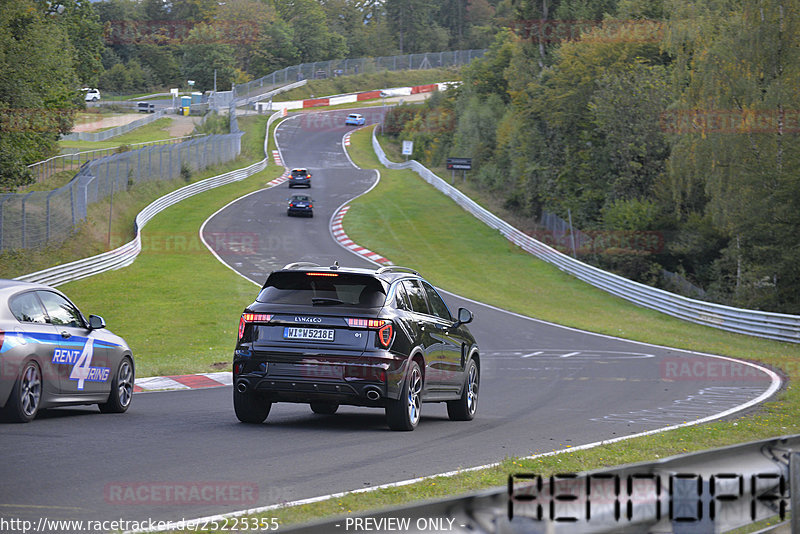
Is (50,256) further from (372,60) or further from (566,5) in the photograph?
(372,60)

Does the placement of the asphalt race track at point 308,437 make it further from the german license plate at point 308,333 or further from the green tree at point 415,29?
the green tree at point 415,29

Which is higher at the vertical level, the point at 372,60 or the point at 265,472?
the point at 372,60

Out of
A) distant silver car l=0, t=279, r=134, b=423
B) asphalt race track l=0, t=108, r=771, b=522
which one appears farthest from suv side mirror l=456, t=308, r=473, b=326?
distant silver car l=0, t=279, r=134, b=423

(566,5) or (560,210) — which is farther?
(566,5)

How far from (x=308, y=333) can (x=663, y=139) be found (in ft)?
143

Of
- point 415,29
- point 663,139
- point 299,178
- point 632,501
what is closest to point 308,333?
point 632,501

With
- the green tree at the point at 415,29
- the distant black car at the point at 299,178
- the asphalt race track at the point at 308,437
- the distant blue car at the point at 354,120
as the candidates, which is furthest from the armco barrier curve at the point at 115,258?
the green tree at the point at 415,29

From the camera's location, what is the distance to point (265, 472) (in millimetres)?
7703

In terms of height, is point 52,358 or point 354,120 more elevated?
point 354,120

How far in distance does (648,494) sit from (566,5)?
64.3 metres

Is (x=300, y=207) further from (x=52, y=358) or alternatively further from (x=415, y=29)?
(x=415, y=29)

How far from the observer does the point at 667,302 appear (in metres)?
35.9

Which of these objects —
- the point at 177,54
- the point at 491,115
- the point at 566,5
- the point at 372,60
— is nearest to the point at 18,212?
the point at 566,5

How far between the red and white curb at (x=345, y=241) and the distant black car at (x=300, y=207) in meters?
1.51
